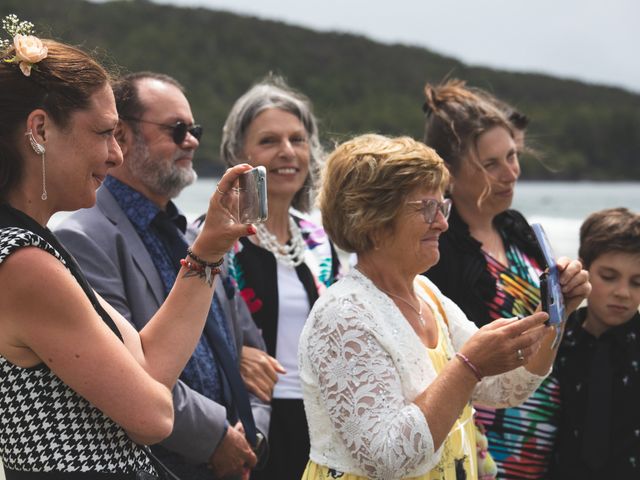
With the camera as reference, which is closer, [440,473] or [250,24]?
[440,473]

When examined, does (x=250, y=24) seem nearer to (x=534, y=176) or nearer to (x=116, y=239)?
(x=534, y=176)

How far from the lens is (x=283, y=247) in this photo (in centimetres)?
397

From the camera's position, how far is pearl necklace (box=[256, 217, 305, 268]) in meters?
3.91

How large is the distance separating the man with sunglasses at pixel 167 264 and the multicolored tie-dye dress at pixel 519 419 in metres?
0.97

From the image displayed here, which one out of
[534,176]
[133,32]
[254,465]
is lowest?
[534,176]

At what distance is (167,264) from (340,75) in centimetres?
5585

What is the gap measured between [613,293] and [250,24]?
2283 inches

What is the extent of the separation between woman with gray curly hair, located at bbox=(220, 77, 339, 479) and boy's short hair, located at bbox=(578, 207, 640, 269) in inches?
47.7

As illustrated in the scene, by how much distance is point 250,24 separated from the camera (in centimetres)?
5884

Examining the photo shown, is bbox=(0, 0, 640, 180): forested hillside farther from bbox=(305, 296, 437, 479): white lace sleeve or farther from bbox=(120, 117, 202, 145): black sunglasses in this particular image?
bbox=(305, 296, 437, 479): white lace sleeve

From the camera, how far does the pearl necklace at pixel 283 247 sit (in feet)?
12.8

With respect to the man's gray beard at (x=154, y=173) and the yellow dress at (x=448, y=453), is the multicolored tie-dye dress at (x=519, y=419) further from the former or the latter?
the man's gray beard at (x=154, y=173)

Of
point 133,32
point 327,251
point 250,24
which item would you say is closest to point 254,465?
point 327,251

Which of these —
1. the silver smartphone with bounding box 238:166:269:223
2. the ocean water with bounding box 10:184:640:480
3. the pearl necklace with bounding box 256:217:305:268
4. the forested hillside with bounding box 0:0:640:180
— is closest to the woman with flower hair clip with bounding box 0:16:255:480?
the silver smartphone with bounding box 238:166:269:223
